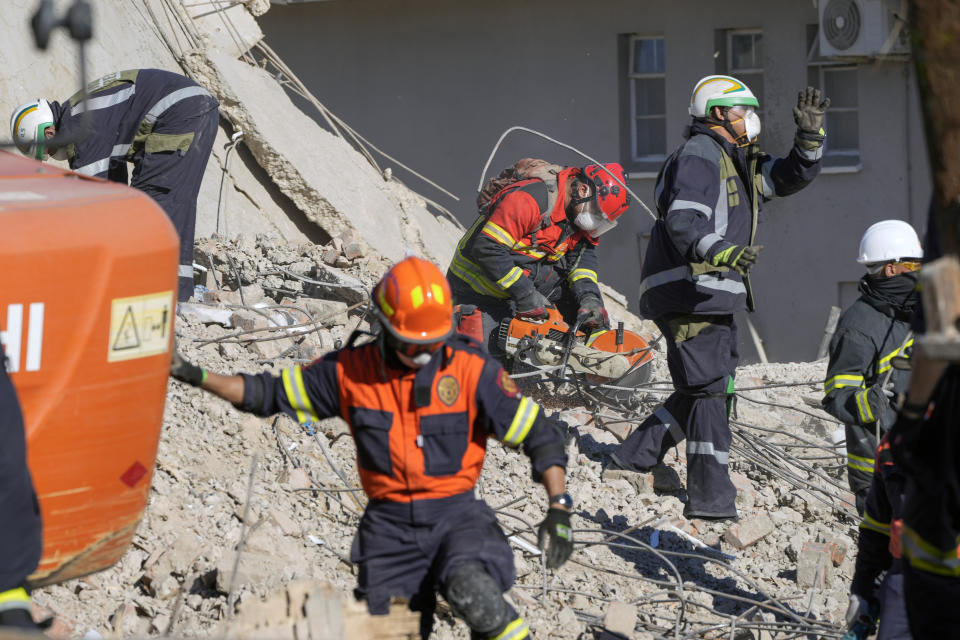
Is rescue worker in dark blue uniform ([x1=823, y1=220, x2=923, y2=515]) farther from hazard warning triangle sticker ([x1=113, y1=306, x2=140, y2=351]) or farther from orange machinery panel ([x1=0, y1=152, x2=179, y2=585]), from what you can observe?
hazard warning triangle sticker ([x1=113, y1=306, x2=140, y2=351])

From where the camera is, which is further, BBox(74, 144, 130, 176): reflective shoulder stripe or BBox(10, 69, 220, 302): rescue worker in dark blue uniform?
BBox(10, 69, 220, 302): rescue worker in dark blue uniform

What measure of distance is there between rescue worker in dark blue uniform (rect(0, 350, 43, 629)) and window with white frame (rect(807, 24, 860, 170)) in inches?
453

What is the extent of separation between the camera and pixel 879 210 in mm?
12969

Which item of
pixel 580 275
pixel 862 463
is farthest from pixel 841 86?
pixel 862 463

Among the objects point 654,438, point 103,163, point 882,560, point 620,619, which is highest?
point 103,163

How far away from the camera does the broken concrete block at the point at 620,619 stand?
4605 mm

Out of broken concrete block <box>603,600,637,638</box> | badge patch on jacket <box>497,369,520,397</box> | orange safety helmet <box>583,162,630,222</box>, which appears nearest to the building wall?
orange safety helmet <box>583,162,630,222</box>

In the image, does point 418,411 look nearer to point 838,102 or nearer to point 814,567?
point 814,567

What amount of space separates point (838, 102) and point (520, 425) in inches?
429

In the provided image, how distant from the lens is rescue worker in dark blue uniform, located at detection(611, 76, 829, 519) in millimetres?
5809

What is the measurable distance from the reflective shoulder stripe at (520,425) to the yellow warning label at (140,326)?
1050 millimetres

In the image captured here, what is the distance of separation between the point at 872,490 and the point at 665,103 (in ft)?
35.0

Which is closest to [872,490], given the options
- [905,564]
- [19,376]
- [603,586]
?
[905,564]

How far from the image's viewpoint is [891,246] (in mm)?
5121
